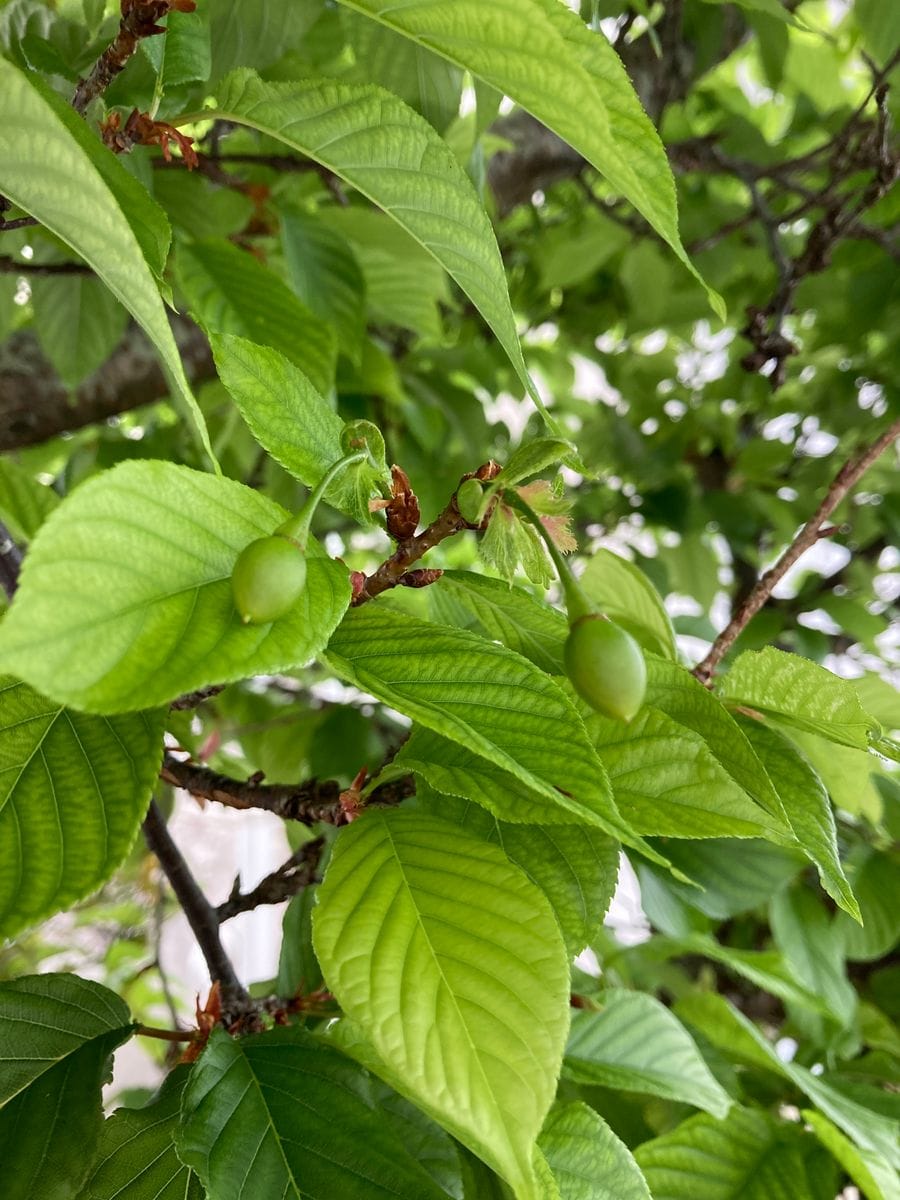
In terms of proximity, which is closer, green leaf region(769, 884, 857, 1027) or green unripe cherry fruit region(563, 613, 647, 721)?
green unripe cherry fruit region(563, 613, 647, 721)

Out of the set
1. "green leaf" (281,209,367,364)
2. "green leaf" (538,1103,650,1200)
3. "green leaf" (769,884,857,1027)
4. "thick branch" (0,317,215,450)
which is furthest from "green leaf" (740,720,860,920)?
"thick branch" (0,317,215,450)

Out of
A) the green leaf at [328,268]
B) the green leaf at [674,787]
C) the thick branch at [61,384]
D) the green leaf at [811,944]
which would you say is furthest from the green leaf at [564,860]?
the thick branch at [61,384]

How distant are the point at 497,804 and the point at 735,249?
1.06 meters

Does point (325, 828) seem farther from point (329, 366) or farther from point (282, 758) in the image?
point (282, 758)

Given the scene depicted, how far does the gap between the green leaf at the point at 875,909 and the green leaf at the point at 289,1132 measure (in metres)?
0.69

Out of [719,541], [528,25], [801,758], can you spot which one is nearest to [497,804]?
[801,758]

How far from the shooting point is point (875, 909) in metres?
0.94

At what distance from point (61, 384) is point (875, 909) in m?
0.96

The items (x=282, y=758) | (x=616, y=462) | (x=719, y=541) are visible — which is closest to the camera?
(x=282, y=758)

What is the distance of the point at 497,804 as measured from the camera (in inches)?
12.6

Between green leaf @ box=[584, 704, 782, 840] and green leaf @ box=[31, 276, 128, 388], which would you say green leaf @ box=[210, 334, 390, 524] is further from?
green leaf @ box=[31, 276, 128, 388]

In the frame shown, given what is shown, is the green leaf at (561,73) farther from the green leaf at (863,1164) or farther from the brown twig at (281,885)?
the green leaf at (863,1164)

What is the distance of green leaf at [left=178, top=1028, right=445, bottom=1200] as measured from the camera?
13.9 inches

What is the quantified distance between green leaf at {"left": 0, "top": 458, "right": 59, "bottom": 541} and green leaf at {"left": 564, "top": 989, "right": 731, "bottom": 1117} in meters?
0.43
